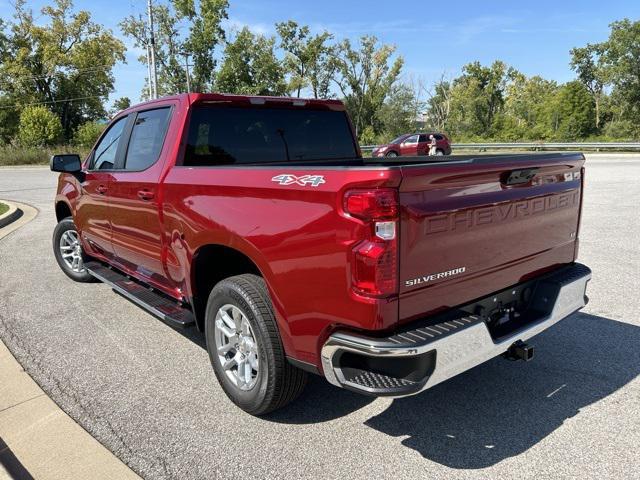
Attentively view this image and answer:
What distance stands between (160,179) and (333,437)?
7.08 feet

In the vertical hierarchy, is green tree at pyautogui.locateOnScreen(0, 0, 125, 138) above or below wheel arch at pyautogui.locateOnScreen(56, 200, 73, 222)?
above

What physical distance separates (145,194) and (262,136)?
1011 mm

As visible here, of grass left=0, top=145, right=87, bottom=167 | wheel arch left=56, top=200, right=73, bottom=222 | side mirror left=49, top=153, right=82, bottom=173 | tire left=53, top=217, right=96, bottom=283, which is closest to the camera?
side mirror left=49, top=153, right=82, bottom=173

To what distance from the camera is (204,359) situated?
3.85 metres

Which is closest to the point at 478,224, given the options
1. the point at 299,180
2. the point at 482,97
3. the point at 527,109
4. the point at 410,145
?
the point at 299,180

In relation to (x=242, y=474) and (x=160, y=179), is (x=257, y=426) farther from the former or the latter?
(x=160, y=179)

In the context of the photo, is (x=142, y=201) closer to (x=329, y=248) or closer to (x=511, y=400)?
(x=329, y=248)

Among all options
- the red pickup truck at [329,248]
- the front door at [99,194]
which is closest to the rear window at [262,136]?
the red pickup truck at [329,248]

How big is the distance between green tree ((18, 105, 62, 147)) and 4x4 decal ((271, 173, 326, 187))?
43040 mm

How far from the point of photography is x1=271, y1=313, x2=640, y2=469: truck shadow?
271 cm

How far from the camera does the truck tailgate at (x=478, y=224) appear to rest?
7.54ft

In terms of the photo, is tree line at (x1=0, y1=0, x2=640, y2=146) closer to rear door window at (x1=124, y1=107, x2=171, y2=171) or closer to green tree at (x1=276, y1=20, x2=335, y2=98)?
green tree at (x1=276, y1=20, x2=335, y2=98)

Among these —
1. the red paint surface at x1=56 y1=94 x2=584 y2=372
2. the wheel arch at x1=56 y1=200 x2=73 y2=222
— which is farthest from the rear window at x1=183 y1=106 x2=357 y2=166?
the wheel arch at x1=56 y1=200 x2=73 y2=222

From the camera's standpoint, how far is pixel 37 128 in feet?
128
